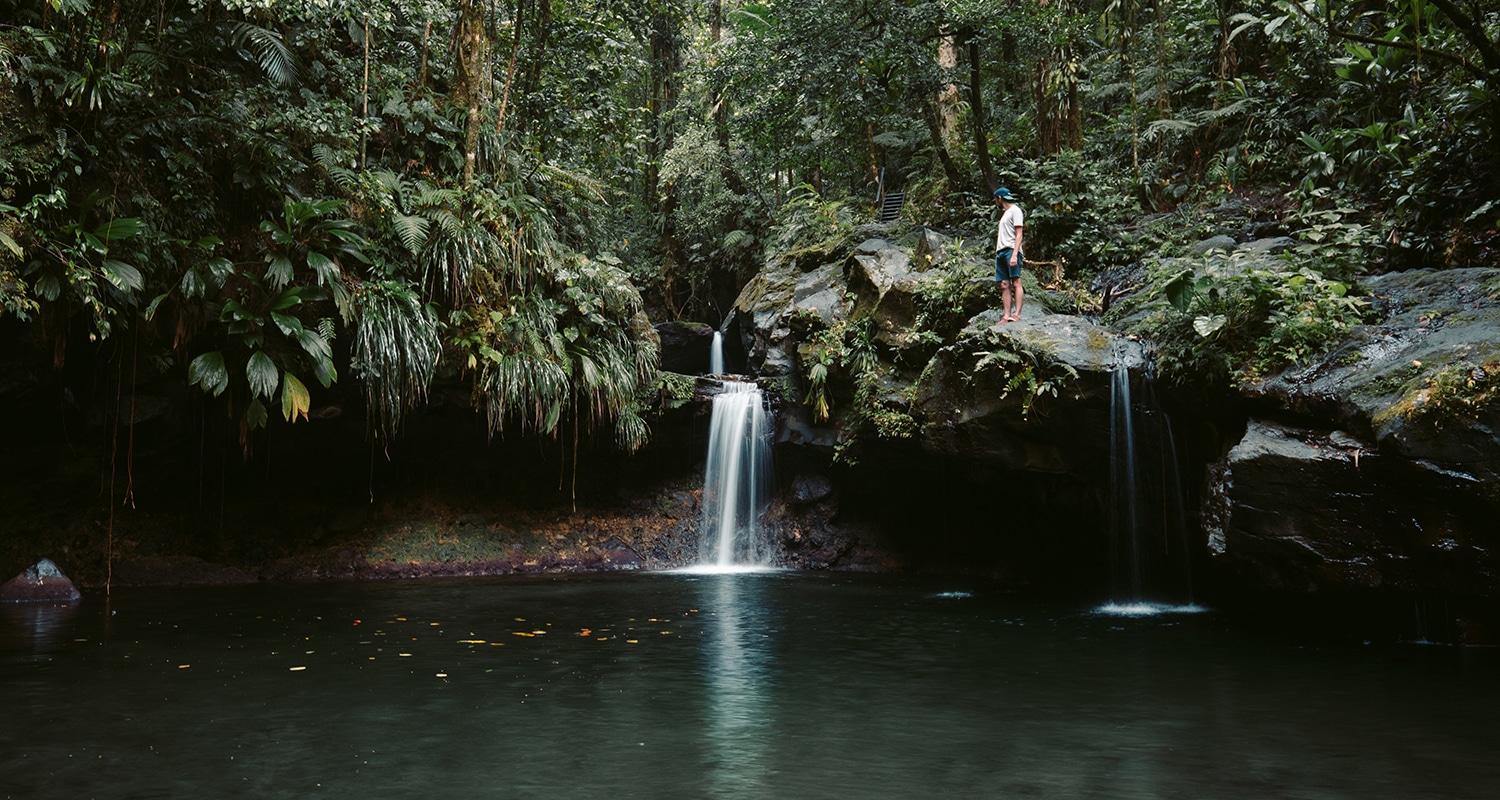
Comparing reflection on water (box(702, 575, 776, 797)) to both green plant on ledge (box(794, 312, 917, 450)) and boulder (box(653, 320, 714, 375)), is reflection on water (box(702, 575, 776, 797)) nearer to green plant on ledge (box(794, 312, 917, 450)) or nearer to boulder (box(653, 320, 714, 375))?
green plant on ledge (box(794, 312, 917, 450))

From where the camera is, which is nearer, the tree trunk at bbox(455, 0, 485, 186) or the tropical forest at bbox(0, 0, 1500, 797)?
the tropical forest at bbox(0, 0, 1500, 797)

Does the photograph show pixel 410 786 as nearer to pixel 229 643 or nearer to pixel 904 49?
pixel 229 643

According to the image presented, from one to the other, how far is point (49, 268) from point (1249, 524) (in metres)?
11.0

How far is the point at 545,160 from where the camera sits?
15484mm

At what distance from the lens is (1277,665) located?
7.00 metres

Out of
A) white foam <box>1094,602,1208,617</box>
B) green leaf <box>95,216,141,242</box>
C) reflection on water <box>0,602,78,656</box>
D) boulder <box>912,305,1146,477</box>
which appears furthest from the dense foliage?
white foam <box>1094,602,1208,617</box>

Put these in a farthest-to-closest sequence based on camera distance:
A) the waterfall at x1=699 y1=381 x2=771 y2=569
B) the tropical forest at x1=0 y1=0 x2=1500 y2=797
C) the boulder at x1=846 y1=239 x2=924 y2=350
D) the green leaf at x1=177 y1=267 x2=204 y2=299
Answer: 1. the waterfall at x1=699 y1=381 x2=771 y2=569
2. the boulder at x1=846 y1=239 x2=924 y2=350
3. the green leaf at x1=177 y1=267 x2=204 y2=299
4. the tropical forest at x1=0 y1=0 x2=1500 y2=797

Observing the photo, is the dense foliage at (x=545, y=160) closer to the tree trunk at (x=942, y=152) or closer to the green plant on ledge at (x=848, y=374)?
the tree trunk at (x=942, y=152)

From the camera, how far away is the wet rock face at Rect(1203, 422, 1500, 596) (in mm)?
6965

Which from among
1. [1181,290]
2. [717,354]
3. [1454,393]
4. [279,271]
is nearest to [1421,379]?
[1454,393]

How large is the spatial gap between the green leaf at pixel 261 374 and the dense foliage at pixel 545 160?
5cm

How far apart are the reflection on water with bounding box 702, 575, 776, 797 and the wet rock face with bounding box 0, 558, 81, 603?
24.3 feet

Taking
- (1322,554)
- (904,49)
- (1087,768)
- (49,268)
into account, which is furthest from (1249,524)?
(49,268)

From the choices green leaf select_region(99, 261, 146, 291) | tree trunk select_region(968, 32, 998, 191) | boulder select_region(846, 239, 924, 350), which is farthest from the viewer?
tree trunk select_region(968, 32, 998, 191)
